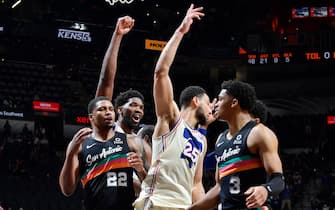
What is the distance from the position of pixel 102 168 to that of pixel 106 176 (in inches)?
3.4

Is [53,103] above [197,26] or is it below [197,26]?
below

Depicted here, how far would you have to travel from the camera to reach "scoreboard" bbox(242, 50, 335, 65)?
1026 inches

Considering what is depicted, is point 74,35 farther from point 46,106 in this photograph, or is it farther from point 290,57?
point 290,57

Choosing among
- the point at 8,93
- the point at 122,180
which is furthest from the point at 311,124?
the point at 122,180

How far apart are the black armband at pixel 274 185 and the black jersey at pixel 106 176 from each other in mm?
1795

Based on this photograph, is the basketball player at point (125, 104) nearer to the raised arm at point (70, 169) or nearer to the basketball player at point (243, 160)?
the raised arm at point (70, 169)

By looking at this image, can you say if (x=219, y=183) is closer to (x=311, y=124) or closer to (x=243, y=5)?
(x=311, y=124)

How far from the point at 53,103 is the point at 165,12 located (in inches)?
342

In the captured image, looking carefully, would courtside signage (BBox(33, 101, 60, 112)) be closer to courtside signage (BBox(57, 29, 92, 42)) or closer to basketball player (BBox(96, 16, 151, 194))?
courtside signage (BBox(57, 29, 92, 42))

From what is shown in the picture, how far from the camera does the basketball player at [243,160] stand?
4.80m

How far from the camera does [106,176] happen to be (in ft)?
20.2

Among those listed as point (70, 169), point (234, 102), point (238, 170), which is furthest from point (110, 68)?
point (238, 170)

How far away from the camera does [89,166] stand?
20.3 ft

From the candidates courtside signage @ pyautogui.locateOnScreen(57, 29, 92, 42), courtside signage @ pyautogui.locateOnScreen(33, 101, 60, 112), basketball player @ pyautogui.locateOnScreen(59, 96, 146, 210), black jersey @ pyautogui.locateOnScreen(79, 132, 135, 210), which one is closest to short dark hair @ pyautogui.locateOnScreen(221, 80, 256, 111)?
basketball player @ pyautogui.locateOnScreen(59, 96, 146, 210)
